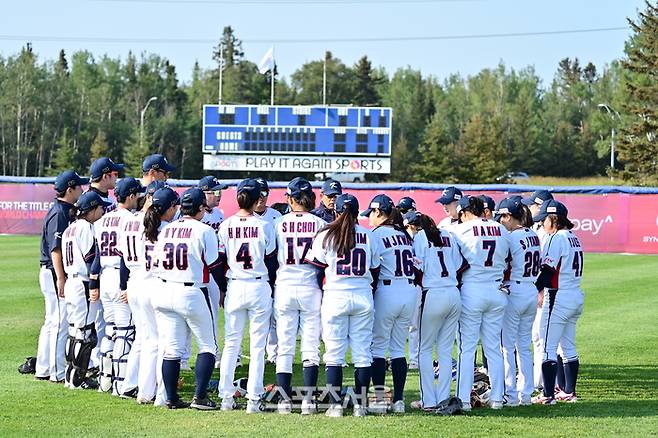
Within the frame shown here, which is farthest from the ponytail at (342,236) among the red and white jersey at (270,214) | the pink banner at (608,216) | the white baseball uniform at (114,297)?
the pink banner at (608,216)

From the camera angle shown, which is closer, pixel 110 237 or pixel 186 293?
pixel 186 293

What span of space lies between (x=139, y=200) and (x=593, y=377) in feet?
18.0

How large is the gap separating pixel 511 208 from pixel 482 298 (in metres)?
1.06

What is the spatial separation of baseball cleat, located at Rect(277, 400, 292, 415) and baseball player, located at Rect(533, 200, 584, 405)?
2.59m

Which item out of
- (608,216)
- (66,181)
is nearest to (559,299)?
(66,181)

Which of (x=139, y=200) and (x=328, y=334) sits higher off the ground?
(x=139, y=200)

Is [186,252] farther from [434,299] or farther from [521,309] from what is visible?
[521,309]

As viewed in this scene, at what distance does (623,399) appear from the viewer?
9.57 metres

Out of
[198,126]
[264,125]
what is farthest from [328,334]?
[198,126]

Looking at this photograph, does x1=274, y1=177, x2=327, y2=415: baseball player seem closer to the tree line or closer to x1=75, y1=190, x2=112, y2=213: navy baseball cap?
x1=75, y1=190, x2=112, y2=213: navy baseball cap

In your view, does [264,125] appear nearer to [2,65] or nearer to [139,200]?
[139,200]

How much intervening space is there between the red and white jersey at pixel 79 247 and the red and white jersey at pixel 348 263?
2.53 metres

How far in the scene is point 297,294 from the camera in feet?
27.8

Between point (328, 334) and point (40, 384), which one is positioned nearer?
point (328, 334)
